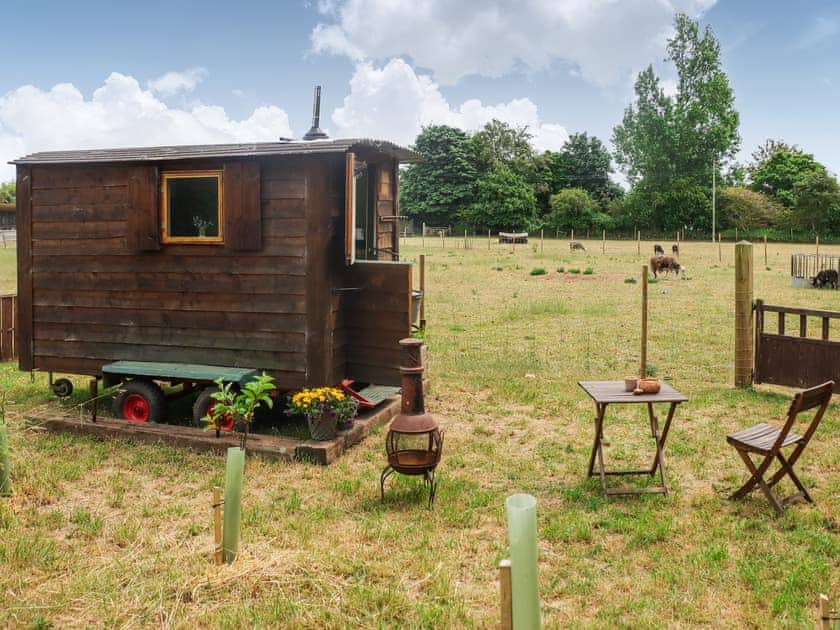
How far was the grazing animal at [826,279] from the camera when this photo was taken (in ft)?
68.6

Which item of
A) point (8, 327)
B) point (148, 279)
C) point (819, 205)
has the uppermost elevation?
point (819, 205)

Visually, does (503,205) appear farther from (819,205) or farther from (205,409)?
(205,409)

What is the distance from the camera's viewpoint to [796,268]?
2389 cm

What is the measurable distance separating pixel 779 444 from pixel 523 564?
3.23 m

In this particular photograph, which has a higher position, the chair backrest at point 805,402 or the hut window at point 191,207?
the hut window at point 191,207

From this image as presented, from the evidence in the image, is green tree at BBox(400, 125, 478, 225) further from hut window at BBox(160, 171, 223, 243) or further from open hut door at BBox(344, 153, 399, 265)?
hut window at BBox(160, 171, 223, 243)

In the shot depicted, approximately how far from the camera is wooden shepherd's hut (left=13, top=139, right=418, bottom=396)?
7.46 metres

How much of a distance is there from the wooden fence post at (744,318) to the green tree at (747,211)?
49388 millimetres

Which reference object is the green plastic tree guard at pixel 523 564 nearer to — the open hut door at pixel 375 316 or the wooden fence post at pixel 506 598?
the wooden fence post at pixel 506 598

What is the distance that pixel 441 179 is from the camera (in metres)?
63.3

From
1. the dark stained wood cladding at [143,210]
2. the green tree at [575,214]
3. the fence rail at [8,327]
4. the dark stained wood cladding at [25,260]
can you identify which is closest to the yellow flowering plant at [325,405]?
the dark stained wood cladding at [143,210]

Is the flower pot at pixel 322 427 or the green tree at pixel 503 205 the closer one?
the flower pot at pixel 322 427

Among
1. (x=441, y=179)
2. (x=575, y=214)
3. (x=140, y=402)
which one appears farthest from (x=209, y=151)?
(x=441, y=179)

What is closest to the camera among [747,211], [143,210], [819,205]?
[143,210]
